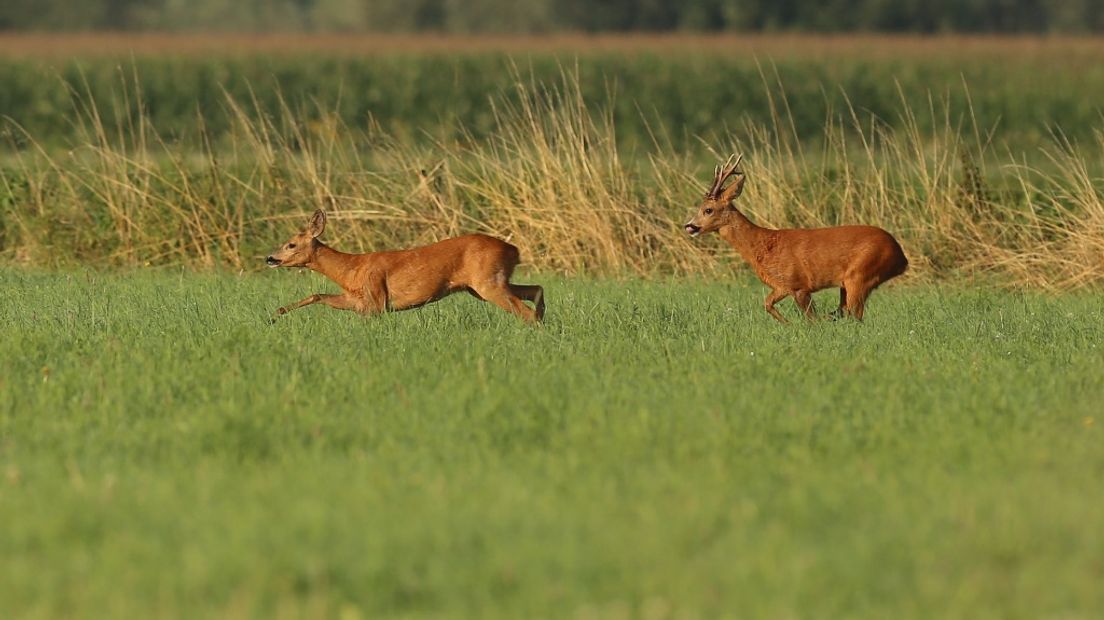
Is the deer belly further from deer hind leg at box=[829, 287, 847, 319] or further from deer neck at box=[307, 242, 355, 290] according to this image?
deer hind leg at box=[829, 287, 847, 319]

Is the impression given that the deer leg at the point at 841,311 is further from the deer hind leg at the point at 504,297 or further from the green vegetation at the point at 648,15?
the green vegetation at the point at 648,15

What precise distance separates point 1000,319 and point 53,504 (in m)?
7.15

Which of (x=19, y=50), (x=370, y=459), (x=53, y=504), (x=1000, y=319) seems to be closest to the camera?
(x=53, y=504)

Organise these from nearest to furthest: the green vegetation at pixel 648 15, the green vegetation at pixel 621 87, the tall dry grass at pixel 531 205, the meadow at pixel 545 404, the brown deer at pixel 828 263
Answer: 1. the meadow at pixel 545 404
2. the brown deer at pixel 828 263
3. the tall dry grass at pixel 531 205
4. the green vegetation at pixel 621 87
5. the green vegetation at pixel 648 15

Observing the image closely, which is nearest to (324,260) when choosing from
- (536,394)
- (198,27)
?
(536,394)

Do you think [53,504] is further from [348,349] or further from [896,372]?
[896,372]

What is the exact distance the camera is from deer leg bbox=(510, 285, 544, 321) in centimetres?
1151

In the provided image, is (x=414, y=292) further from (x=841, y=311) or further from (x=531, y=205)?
(x=531, y=205)

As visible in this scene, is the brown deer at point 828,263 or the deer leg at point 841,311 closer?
the brown deer at point 828,263

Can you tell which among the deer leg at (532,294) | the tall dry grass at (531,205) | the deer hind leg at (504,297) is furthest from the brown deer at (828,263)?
the tall dry grass at (531,205)

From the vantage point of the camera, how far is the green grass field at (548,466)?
18.0ft

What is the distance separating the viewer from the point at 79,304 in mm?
12266

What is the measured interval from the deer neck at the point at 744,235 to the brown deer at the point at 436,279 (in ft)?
5.31

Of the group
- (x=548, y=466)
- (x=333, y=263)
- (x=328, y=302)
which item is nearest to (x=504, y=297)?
(x=328, y=302)
